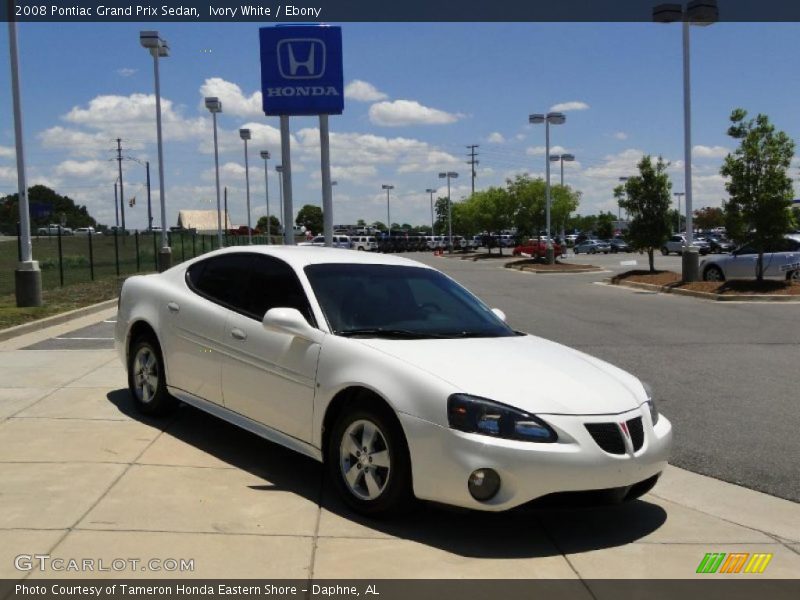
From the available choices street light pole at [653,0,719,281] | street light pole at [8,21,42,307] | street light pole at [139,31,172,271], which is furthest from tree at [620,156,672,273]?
street light pole at [8,21,42,307]

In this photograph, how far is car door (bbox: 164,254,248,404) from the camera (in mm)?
5996

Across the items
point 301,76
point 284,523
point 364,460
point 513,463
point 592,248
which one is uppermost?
point 301,76

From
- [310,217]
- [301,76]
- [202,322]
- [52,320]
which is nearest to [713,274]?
[301,76]

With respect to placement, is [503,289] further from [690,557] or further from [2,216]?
[2,216]

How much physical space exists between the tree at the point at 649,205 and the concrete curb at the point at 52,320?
18.0 metres

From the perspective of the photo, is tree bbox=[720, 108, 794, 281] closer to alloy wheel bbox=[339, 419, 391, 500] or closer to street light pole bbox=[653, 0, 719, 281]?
street light pole bbox=[653, 0, 719, 281]

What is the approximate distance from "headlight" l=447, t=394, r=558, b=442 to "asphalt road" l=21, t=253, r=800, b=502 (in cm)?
232

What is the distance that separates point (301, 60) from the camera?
1385 cm

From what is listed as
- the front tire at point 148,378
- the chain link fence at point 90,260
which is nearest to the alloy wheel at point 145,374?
the front tire at point 148,378

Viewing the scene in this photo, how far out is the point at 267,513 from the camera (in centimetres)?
482

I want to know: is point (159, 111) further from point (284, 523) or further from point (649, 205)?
point (284, 523)

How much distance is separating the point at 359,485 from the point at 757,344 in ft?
31.0

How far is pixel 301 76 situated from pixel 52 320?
6.04m
